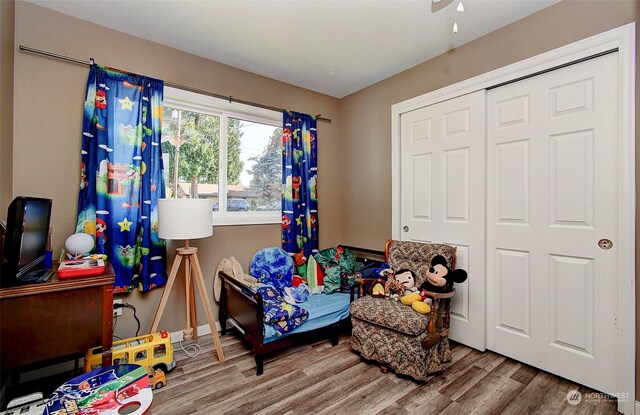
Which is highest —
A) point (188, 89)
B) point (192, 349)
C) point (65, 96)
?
point (188, 89)

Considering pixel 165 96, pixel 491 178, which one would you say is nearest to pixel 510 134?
pixel 491 178

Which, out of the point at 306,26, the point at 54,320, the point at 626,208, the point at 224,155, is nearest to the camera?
the point at 54,320

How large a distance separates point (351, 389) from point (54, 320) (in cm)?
180

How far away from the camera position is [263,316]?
7.14 feet

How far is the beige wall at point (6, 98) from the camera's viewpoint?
1.75 meters

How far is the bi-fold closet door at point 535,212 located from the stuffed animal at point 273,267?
1419 mm

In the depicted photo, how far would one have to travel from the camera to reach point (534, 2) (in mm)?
2045

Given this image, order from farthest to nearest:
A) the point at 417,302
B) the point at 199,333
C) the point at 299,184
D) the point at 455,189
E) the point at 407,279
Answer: the point at 299,184 → the point at 199,333 → the point at 455,189 → the point at 407,279 → the point at 417,302

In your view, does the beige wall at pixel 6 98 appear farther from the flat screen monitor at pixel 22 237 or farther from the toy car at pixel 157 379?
the toy car at pixel 157 379

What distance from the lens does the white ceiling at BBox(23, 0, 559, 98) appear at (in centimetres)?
207

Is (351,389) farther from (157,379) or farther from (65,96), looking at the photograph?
(65,96)

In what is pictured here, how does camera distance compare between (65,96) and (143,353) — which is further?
(65,96)

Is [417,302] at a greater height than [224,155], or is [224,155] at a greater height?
[224,155]

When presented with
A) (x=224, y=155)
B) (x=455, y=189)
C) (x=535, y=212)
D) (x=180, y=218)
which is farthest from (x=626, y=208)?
(x=224, y=155)
